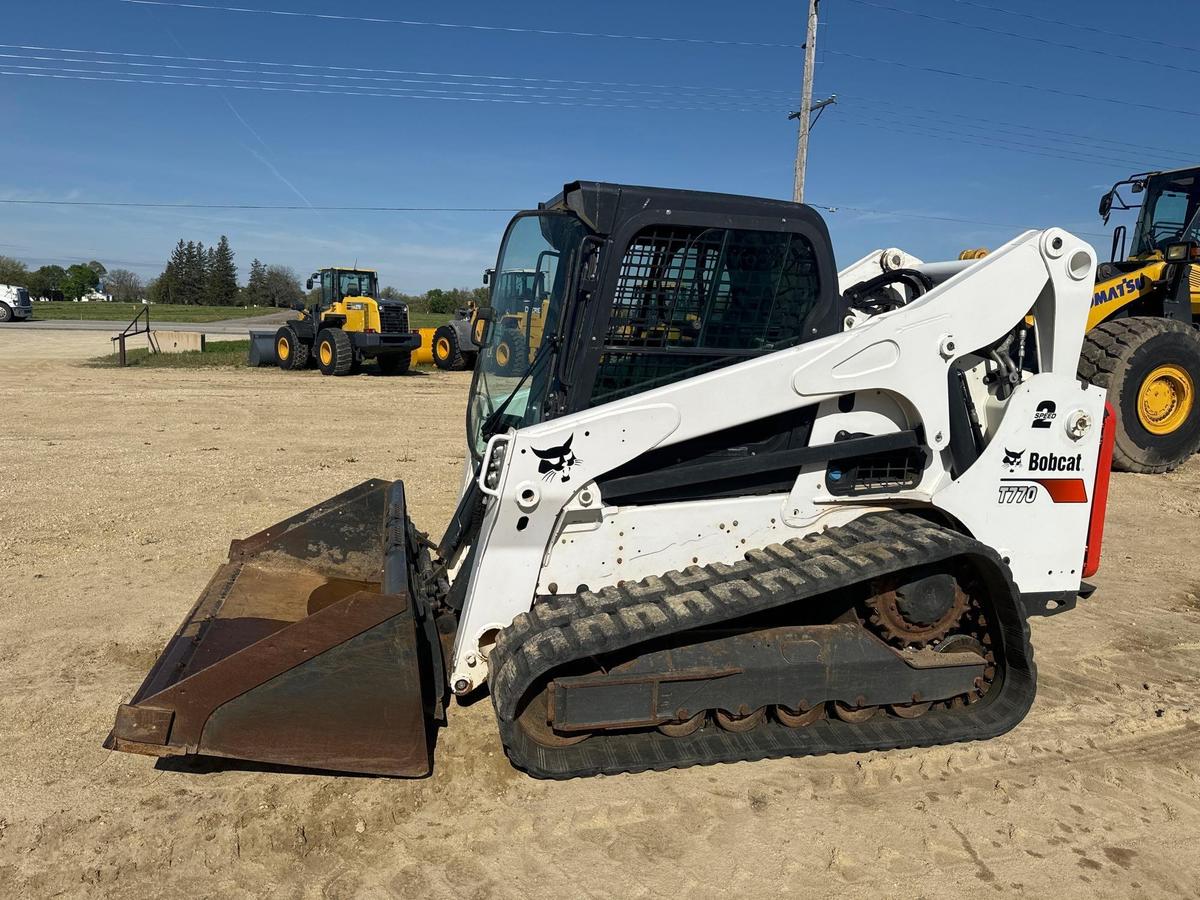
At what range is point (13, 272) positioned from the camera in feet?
253

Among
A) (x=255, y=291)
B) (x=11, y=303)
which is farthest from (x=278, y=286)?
(x=11, y=303)

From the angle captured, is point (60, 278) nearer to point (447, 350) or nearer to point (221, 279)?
point (221, 279)

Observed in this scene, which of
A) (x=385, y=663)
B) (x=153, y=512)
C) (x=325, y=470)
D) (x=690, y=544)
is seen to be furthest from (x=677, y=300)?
(x=325, y=470)

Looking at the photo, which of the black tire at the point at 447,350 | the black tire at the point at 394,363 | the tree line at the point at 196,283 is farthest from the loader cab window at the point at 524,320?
the tree line at the point at 196,283

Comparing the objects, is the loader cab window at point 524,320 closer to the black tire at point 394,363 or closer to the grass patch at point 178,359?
the black tire at point 394,363

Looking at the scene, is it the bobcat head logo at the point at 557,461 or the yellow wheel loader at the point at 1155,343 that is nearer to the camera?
the bobcat head logo at the point at 557,461

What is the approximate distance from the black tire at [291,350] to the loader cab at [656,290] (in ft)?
61.8

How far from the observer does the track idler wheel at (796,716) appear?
3734 millimetres

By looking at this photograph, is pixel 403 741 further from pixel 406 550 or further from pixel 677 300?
pixel 677 300

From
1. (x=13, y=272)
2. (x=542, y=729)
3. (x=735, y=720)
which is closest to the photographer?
(x=542, y=729)

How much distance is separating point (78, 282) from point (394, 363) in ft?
272

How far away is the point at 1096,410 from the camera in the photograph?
411cm

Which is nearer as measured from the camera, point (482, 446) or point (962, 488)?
point (962, 488)

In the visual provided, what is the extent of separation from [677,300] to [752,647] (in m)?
1.55
